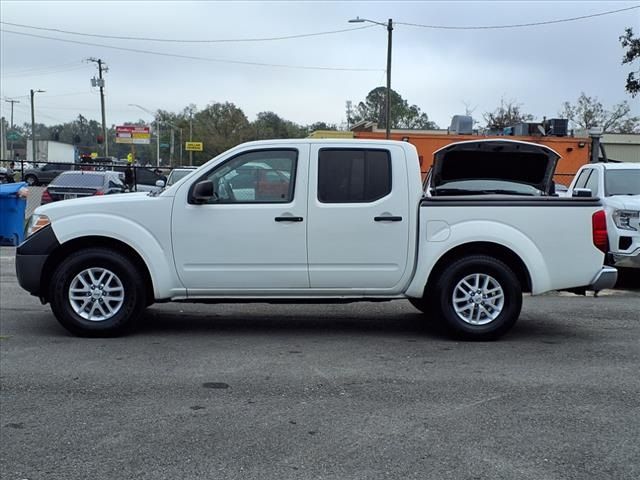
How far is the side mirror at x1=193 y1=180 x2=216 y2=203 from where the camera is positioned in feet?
21.1

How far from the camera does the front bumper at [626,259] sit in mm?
9586

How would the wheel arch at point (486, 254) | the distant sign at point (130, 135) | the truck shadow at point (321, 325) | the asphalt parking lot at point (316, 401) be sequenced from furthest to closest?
the distant sign at point (130, 135) < the truck shadow at point (321, 325) < the wheel arch at point (486, 254) < the asphalt parking lot at point (316, 401)

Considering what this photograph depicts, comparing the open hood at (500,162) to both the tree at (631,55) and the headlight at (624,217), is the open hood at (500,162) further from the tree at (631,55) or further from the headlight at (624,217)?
the tree at (631,55)

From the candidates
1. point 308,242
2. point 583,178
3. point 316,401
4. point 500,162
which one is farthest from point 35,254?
point 583,178

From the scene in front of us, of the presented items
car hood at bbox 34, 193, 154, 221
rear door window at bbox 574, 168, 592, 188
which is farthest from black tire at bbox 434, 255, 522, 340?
rear door window at bbox 574, 168, 592, 188

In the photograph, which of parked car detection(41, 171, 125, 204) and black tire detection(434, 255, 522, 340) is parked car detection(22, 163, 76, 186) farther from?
black tire detection(434, 255, 522, 340)

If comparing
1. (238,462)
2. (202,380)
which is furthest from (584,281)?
(238,462)

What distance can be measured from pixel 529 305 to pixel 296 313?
9.83 ft

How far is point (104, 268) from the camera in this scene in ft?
21.6

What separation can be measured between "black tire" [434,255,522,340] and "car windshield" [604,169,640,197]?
4.75 metres

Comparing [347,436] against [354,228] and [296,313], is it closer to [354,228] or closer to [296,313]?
[354,228]

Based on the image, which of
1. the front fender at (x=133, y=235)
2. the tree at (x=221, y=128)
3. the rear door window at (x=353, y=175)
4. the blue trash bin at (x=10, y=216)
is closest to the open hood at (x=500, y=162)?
the rear door window at (x=353, y=175)

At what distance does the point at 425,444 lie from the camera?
163 inches

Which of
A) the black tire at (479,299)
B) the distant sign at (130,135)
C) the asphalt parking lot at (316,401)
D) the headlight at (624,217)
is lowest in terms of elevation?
the asphalt parking lot at (316,401)
